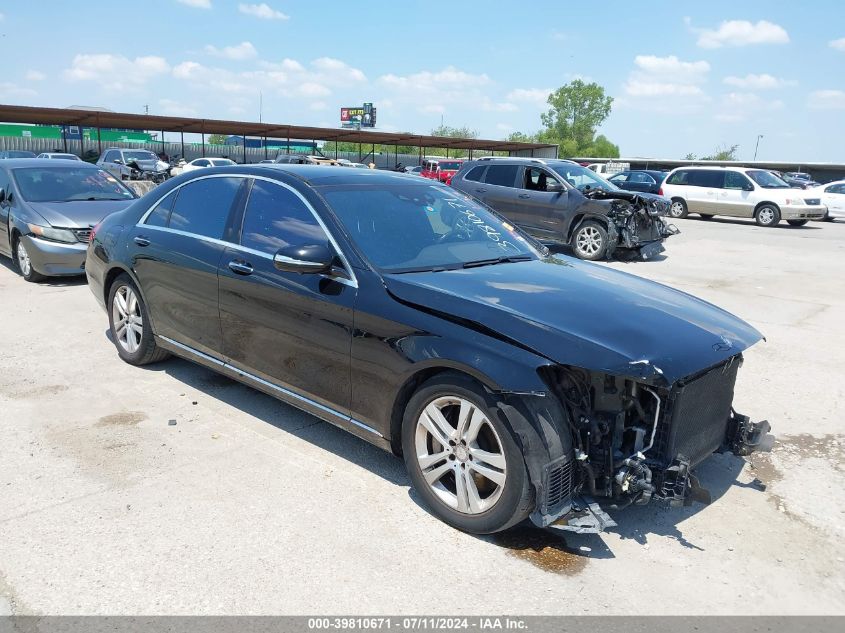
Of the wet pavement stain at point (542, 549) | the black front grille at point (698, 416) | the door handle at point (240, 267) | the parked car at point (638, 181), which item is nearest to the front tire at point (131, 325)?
the door handle at point (240, 267)

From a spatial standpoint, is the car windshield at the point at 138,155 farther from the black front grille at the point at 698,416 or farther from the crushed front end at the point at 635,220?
the black front grille at the point at 698,416

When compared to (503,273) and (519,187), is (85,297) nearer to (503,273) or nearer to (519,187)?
(503,273)

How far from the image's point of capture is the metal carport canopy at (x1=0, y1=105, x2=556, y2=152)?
3244 cm

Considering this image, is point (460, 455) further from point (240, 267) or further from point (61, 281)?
point (61, 281)

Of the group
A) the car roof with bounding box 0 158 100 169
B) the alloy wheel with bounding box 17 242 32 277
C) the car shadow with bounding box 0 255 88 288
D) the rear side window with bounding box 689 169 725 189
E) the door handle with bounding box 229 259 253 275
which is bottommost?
the car shadow with bounding box 0 255 88 288

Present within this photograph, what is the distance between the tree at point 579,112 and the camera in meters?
114

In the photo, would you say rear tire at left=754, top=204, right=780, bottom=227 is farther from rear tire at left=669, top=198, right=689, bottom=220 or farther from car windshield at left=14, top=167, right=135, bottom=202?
car windshield at left=14, top=167, right=135, bottom=202

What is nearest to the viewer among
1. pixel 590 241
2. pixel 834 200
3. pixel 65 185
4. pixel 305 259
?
pixel 305 259

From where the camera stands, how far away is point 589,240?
1245cm

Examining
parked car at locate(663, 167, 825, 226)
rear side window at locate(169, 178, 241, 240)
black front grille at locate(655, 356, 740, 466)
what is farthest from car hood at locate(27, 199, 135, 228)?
parked car at locate(663, 167, 825, 226)

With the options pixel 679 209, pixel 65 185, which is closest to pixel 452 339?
pixel 65 185

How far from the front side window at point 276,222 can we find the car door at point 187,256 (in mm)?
195

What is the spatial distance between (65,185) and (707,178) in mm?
18759

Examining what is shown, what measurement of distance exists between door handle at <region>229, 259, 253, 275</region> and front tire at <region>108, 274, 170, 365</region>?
134 cm
